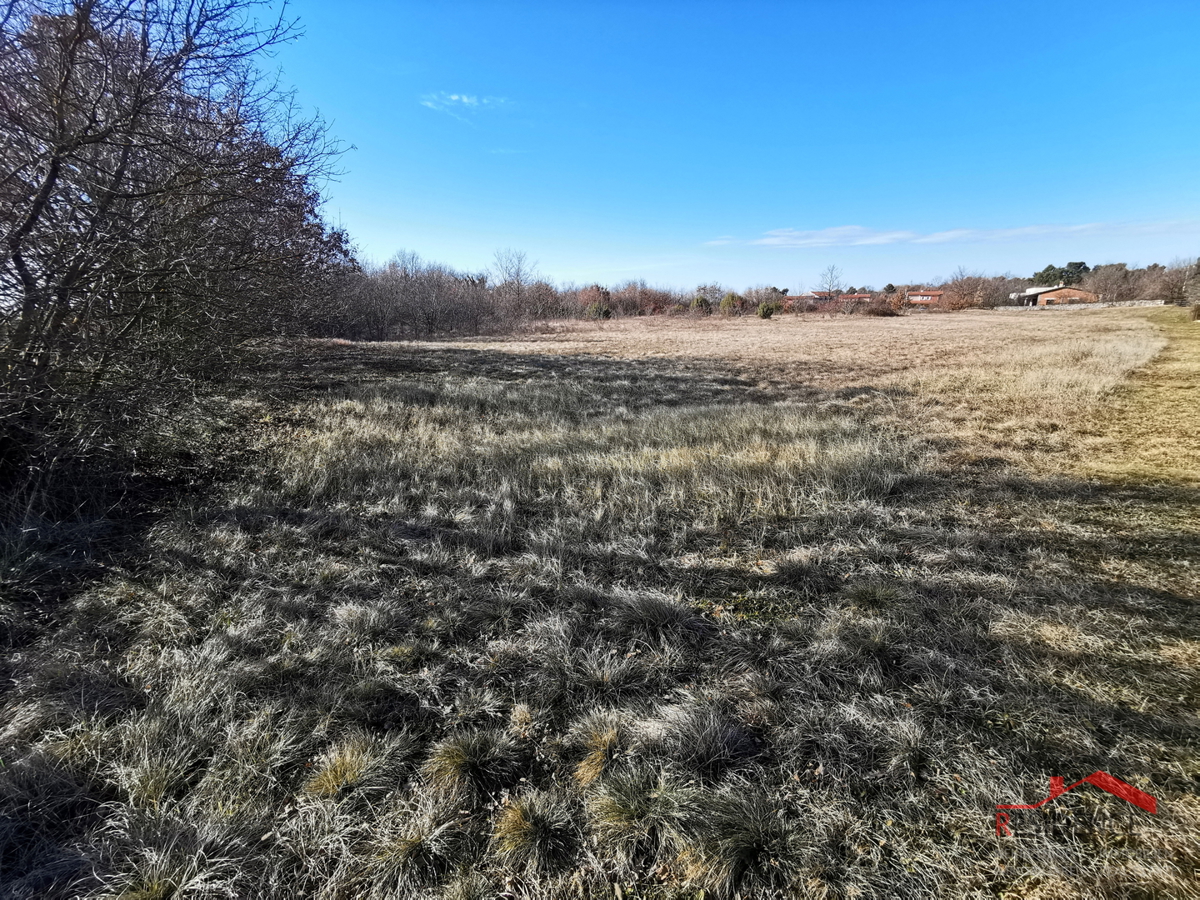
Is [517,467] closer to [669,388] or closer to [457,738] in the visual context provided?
[457,738]

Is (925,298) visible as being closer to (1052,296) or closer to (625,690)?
(1052,296)

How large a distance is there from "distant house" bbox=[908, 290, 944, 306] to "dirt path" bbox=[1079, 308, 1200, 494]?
55.5 metres

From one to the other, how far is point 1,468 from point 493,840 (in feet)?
17.7

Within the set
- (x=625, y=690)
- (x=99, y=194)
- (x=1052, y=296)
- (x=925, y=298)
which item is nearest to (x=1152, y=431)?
(x=625, y=690)

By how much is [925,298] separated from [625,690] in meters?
79.0

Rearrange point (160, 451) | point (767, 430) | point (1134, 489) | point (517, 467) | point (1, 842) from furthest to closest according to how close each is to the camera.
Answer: point (767, 430)
point (517, 467)
point (160, 451)
point (1134, 489)
point (1, 842)

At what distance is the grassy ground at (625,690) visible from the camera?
1622 mm

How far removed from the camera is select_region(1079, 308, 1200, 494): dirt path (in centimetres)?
519

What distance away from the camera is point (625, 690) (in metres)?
2.39

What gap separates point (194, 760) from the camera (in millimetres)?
1950

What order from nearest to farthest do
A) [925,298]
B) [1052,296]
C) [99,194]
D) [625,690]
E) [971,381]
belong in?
[625,690], [99,194], [971,381], [1052,296], [925,298]

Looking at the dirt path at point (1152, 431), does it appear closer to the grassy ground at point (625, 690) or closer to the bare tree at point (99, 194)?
the grassy ground at point (625, 690)

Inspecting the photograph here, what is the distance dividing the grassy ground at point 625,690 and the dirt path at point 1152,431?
22cm

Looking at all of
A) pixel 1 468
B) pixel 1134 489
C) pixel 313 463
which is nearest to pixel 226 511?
pixel 313 463
